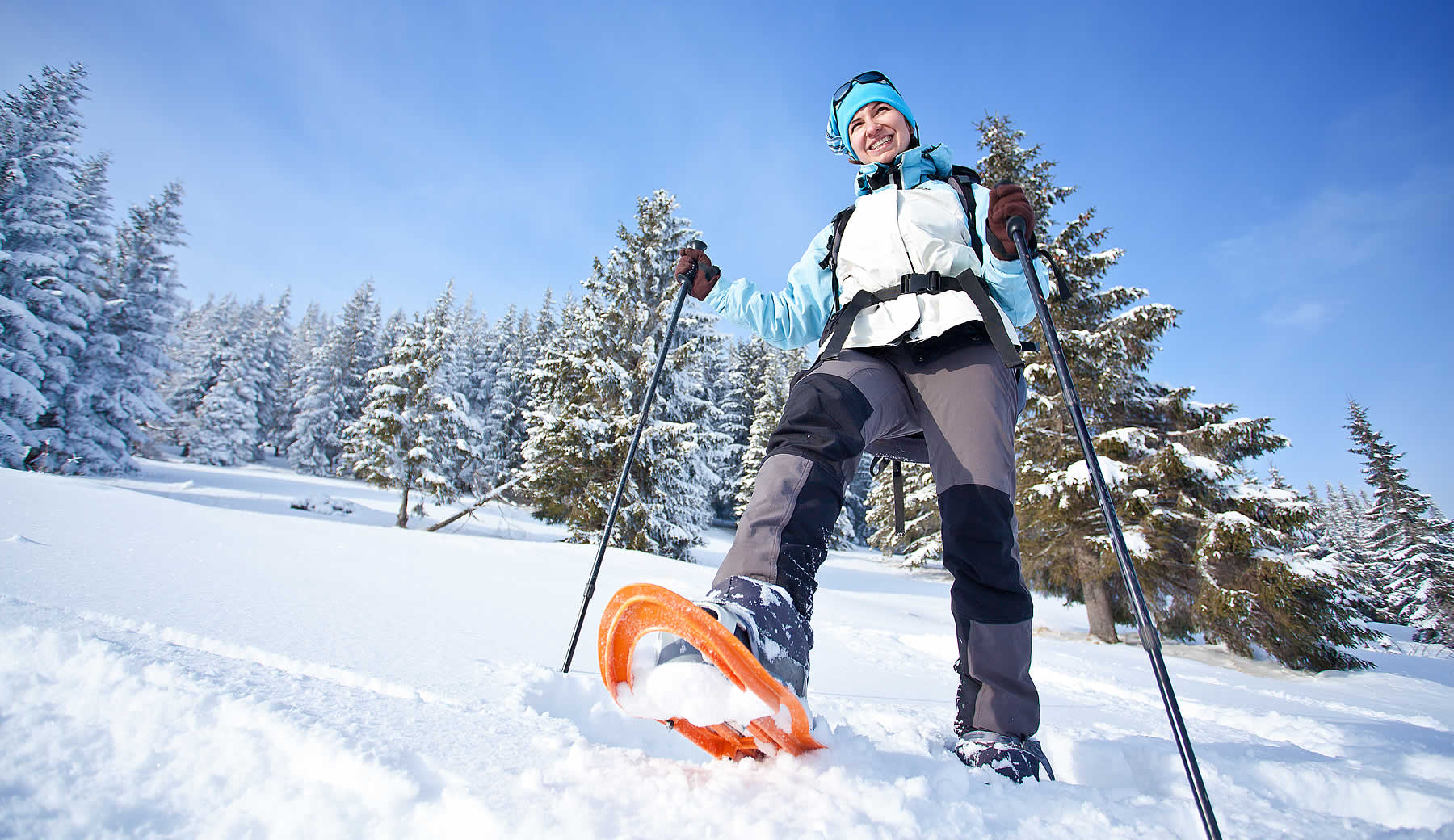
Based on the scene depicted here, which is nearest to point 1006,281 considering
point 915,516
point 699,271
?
point 699,271

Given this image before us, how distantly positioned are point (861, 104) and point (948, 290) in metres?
0.91

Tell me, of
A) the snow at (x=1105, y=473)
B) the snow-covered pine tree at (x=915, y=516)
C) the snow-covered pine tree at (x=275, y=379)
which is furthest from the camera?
the snow-covered pine tree at (x=275, y=379)

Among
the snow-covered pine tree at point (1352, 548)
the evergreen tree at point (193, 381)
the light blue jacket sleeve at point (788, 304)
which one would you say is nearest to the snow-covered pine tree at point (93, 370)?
the evergreen tree at point (193, 381)

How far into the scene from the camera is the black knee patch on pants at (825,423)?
1.45 m

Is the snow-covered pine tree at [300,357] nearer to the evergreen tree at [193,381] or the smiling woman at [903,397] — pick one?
the evergreen tree at [193,381]

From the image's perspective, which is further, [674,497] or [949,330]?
[674,497]

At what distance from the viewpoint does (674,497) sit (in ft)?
45.8

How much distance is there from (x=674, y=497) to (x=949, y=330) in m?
12.5

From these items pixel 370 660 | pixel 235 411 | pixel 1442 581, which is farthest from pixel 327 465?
pixel 1442 581

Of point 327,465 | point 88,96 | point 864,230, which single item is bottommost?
point 327,465

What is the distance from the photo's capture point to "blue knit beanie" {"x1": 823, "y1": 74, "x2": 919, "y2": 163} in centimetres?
219

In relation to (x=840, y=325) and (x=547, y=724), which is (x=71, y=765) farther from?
(x=840, y=325)

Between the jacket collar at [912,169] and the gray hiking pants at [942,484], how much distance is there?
0.68 metres

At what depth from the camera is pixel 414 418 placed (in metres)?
19.7
